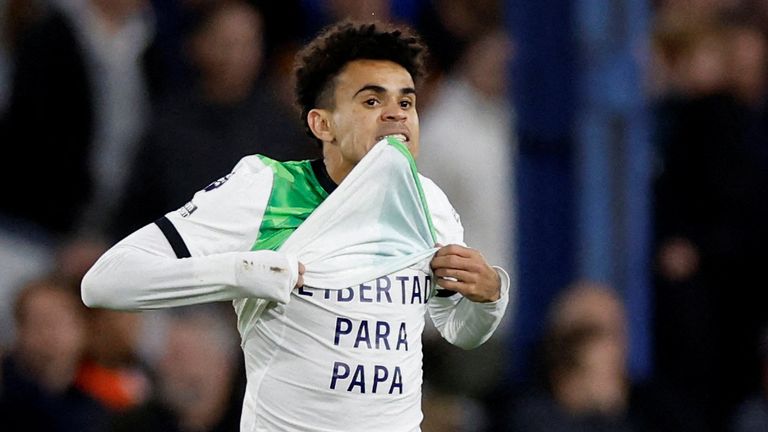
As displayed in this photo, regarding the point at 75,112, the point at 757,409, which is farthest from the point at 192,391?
the point at 757,409

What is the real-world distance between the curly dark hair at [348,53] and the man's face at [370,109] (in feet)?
0.09

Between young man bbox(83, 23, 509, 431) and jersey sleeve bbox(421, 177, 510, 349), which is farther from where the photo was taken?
jersey sleeve bbox(421, 177, 510, 349)

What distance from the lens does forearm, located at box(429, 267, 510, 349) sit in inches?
144

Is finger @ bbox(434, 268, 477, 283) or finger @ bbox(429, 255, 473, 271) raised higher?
finger @ bbox(429, 255, 473, 271)

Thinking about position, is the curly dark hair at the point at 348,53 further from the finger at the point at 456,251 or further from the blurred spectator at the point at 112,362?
the blurred spectator at the point at 112,362

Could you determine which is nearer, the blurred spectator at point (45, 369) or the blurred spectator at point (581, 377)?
the blurred spectator at point (45, 369)

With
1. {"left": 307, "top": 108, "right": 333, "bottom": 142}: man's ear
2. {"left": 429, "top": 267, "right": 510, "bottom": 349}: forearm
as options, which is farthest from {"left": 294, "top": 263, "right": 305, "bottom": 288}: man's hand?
{"left": 429, "top": 267, "right": 510, "bottom": 349}: forearm

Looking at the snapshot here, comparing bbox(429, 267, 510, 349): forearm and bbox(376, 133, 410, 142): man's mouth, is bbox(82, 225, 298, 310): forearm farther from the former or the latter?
bbox(429, 267, 510, 349): forearm

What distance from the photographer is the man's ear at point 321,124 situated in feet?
11.9

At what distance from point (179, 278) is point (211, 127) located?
2504 millimetres

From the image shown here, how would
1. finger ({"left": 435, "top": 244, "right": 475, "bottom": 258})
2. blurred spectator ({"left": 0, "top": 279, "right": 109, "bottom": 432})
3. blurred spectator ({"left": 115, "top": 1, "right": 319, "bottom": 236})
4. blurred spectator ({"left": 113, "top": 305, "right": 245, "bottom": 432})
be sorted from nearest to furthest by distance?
1. finger ({"left": 435, "top": 244, "right": 475, "bottom": 258})
2. blurred spectator ({"left": 113, "top": 305, "right": 245, "bottom": 432})
3. blurred spectator ({"left": 0, "top": 279, "right": 109, "bottom": 432})
4. blurred spectator ({"left": 115, "top": 1, "right": 319, "bottom": 236})

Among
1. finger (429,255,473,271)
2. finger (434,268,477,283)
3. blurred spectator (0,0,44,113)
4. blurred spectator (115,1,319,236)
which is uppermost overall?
blurred spectator (0,0,44,113)

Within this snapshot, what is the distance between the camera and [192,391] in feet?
17.2

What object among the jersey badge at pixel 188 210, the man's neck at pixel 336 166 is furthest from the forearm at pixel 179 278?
the man's neck at pixel 336 166
